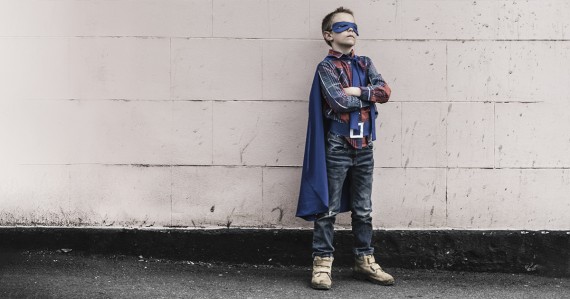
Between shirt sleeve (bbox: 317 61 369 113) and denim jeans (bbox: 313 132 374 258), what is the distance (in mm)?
224

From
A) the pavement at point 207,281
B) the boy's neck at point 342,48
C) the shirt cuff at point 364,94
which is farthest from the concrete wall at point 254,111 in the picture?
the shirt cuff at point 364,94

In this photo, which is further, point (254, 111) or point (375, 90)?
point (254, 111)

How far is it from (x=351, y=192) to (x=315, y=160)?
1.26 ft

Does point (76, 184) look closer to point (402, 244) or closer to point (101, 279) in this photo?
point (101, 279)

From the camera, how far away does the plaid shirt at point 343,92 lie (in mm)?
4836

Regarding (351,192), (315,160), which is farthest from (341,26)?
(351,192)

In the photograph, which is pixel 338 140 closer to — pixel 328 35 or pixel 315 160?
pixel 315 160

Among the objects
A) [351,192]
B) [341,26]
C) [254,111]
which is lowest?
[351,192]

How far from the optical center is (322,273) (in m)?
4.98

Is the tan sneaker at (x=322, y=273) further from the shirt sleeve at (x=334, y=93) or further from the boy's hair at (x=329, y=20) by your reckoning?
the boy's hair at (x=329, y=20)

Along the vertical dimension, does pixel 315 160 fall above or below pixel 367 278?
above

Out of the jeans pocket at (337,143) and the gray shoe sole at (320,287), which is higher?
the jeans pocket at (337,143)

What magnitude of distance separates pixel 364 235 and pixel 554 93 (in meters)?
1.68

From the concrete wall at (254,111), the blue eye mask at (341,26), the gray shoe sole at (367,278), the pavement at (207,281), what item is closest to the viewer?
the pavement at (207,281)
